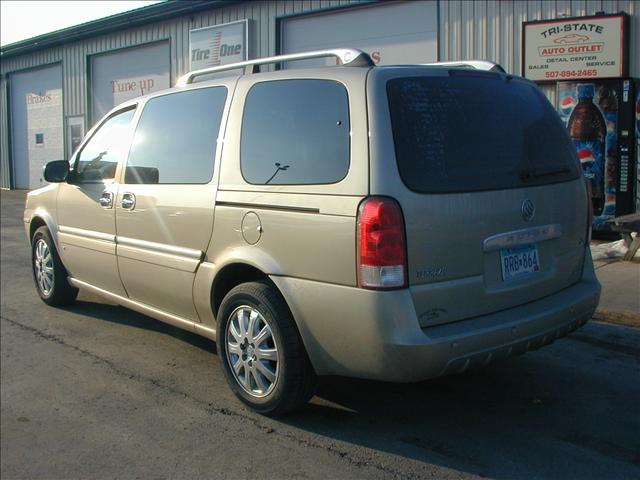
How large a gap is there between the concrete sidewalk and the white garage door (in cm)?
537

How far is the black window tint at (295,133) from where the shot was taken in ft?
11.5

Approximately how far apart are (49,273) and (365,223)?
416 centimetres

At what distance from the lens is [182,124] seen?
4.61 metres

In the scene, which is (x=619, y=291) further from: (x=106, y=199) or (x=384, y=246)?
(x=106, y=199)

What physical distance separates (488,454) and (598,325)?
2.82 metres

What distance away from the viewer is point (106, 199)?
5.18 metres

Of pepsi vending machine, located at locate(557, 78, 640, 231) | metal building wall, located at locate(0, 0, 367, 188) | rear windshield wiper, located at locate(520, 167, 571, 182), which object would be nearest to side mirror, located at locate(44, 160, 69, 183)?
rear windshield wiper, located at locate(520, 167, 571, 182)

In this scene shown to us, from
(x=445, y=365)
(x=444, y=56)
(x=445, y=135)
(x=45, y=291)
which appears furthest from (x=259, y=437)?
(x=444, y=56)

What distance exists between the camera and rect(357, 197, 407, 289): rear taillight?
10.6 feet

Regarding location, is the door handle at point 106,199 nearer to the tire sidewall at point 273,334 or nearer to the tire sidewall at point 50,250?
the tire sidewall at point 50,250

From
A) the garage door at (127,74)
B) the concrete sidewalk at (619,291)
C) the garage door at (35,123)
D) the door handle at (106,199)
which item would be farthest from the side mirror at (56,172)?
the garage door at (35,123)

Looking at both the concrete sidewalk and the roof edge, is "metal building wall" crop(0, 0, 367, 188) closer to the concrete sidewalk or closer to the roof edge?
the roof edge

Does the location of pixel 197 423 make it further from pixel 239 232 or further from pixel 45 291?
pixel 45 291

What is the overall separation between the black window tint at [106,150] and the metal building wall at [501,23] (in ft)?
24.1
